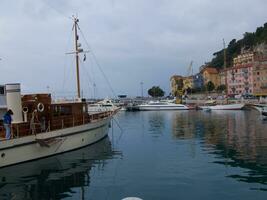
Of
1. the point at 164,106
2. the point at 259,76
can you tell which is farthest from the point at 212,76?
the point at 164,106

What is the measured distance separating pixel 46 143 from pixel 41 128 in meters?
1.53

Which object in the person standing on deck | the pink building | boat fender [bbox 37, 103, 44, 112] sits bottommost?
the person standing on deck

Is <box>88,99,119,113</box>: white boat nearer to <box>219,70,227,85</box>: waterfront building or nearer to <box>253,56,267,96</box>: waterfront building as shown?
<box>253,56,267,96</box>: waterfront building

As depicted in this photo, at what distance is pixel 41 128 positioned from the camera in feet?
91.3

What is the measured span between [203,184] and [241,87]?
15731 cm

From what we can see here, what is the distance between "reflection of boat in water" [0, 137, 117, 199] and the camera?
1823cm

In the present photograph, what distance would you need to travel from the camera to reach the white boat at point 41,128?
24844 millimetres

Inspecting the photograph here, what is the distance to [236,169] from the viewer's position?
21.8 m

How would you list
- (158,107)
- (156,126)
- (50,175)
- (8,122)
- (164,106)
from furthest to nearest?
(158,107)
(164,106)
(156,126)
(8,122)
(50,175)

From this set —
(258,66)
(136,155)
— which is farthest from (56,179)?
(258,66)

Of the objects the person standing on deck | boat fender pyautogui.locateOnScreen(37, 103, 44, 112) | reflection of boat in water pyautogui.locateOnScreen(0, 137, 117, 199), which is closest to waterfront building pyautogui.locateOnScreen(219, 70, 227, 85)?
reflection of boat in water pyautogui.locateOnScreen(0, 137, 117, 199)

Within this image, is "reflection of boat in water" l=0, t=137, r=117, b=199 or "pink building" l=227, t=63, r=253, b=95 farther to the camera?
"pink building" l=227, t=63, r=253, b=95

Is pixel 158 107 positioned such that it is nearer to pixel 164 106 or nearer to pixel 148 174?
pixel 164 106

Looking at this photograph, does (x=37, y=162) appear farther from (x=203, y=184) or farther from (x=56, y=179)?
(x=203, y=184)
